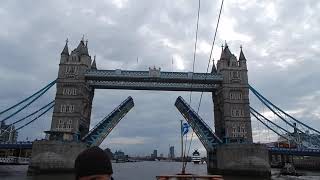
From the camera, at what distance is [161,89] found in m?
55.2

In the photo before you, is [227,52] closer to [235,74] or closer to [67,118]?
[235,74]

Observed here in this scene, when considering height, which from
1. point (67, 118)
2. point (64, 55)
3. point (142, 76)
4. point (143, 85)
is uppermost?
point (64, 55)

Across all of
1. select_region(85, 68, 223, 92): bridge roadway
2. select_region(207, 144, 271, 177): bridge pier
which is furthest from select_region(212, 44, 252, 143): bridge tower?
select_region(207, 144, 271, 177): bridge pier

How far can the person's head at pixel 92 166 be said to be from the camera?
2.38 meters

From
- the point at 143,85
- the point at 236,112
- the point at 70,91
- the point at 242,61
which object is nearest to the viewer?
the point at 70,91

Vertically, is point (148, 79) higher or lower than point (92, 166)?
higher

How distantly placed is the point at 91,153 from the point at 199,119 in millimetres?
46143

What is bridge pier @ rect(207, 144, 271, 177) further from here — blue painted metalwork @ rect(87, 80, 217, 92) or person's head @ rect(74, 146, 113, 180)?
person's head @ rect(74, 146, 113, 180)

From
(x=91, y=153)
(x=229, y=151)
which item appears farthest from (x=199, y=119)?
(x=91, y=153)

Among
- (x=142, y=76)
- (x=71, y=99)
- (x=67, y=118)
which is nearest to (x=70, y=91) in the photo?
(x=71, y=99)

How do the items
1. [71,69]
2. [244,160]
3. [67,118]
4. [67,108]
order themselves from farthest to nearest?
[71,69] → [67,108] → [67,118] → [244,160]

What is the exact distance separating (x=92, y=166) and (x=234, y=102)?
172ft

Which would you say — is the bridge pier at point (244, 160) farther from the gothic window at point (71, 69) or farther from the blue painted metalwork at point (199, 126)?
the gothic window at point (71, 69)

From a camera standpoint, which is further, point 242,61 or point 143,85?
point 242,61
